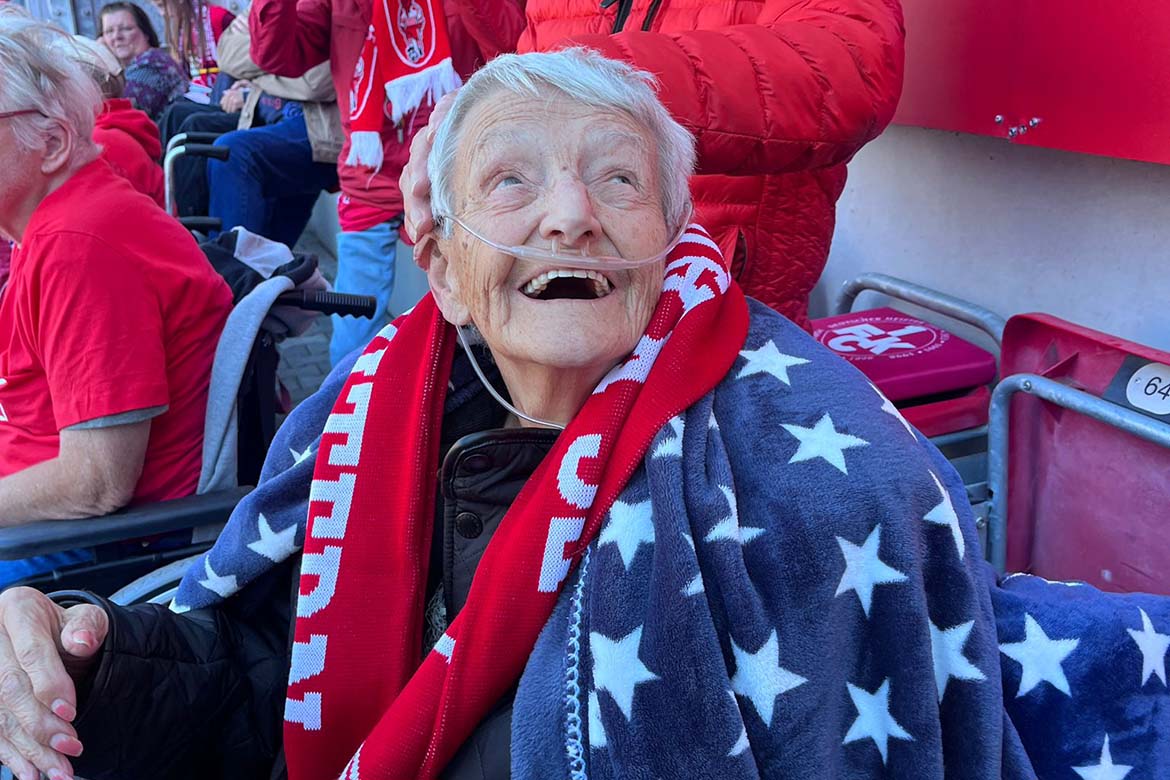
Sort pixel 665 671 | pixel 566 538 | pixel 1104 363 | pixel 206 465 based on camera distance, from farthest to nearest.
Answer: pixel 206 465
pixel 1104 363
pixel 566 538
pixel 665 671

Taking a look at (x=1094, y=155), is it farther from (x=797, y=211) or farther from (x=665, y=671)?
(x=665, y=671)

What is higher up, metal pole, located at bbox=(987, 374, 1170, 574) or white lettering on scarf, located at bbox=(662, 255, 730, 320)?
white lettering on scarf, located at bbox=(662, 255, 730, 320)

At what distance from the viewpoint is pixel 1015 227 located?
2791 mm

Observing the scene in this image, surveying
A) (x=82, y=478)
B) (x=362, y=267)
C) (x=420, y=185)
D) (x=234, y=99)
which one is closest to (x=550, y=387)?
(x=420, y=185)

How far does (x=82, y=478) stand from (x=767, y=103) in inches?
66.0

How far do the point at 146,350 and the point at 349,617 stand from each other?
99cm

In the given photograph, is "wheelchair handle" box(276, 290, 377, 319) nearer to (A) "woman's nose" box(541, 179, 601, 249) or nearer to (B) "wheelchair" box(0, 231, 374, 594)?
(B) "wheelchair" box(0, 231, 374, 594)

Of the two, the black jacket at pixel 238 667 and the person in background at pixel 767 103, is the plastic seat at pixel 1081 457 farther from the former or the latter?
the black jacket at pixel 238 667

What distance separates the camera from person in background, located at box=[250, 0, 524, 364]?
3920 millimetres

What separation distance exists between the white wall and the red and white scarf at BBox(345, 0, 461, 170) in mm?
1676

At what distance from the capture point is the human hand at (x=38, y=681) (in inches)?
54.6

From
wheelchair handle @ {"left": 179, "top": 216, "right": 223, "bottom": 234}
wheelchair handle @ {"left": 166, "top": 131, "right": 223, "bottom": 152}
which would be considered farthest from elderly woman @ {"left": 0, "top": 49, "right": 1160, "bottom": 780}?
wheelchair handle @ {"left": 166, "top": 131, "right": 223, "bottom": 152}

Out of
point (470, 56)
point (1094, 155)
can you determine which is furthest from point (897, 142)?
point (470, 56)

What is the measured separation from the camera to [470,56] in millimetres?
4008
